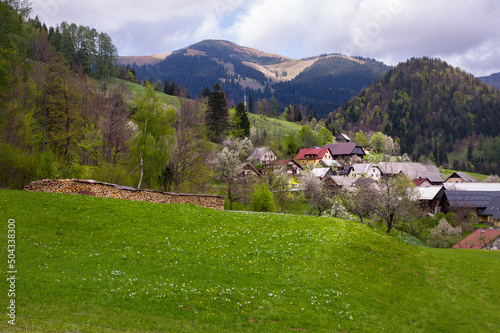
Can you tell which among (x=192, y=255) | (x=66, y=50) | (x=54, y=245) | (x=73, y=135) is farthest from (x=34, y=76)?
(x=66, y=50)

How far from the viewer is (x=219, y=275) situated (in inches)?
598

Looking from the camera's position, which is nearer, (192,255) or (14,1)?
(192,255)

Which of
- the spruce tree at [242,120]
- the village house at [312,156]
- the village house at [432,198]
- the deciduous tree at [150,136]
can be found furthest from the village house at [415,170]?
the deciduous tree at [150,136]

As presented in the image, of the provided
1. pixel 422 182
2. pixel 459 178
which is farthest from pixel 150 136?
pixel 459 178

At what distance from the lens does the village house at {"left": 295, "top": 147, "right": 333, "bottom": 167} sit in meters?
130

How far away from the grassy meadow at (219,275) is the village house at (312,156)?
10784cm

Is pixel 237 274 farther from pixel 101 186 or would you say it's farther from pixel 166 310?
pixel 101 186

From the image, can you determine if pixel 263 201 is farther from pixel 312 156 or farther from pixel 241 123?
pixel 312 156

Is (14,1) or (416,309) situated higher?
(14,1)

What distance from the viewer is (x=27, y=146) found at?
39344mm

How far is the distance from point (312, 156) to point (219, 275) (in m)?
119

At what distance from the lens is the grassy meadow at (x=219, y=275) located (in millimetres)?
11773

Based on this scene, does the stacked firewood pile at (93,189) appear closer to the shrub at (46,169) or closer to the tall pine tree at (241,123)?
the shrub at (46,169)

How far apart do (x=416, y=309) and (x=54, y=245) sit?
674 inches
